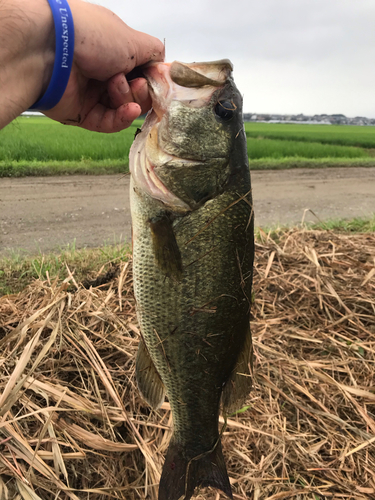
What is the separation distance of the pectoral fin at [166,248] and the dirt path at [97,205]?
356 cm

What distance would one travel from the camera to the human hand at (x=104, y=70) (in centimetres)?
163

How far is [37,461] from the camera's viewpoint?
1693 millimetres

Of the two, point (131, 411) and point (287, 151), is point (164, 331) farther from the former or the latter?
point (287, 151)

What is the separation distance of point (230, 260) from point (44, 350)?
1.24 metres

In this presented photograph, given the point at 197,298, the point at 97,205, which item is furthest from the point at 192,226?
the point at 97,205

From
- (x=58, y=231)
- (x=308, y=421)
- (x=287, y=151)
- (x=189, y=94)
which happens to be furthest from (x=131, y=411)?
(x=287, y=151)

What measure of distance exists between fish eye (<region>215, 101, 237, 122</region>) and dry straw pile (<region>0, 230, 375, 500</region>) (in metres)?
1.47

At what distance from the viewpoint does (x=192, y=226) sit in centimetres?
149

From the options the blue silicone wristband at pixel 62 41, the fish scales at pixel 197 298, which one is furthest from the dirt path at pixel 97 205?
the fish scales at pixel 197 298

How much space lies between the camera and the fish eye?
1571mm

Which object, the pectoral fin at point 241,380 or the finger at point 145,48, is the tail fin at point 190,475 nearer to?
the pectoral fin at point 241,380

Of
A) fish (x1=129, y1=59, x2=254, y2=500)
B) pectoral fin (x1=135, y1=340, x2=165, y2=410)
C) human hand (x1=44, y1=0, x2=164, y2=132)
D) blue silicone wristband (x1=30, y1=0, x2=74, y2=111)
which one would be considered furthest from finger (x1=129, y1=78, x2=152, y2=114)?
pectoral fin (x1=135, y1=340, x2=165, y2=410)

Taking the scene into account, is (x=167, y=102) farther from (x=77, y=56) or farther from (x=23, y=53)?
(x=23, y=53)

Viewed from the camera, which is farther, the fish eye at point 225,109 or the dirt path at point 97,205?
the dirt path at point 97,205
